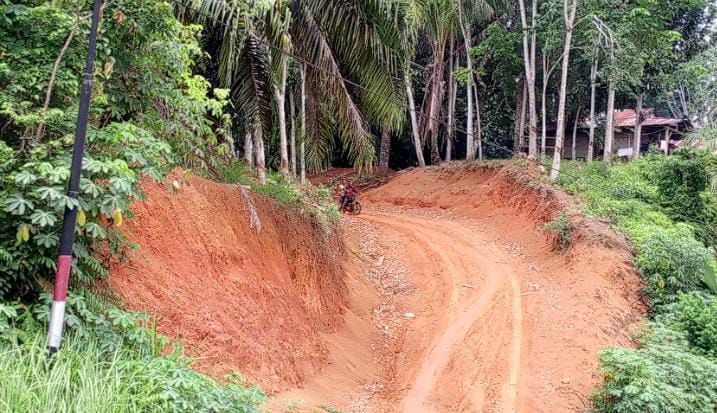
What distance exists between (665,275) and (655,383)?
5372 mm

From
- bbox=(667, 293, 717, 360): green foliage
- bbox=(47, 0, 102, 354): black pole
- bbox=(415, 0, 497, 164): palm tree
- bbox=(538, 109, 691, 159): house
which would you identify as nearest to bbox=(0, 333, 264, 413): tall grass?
bbox=(47, 0, 102, 354): black pole

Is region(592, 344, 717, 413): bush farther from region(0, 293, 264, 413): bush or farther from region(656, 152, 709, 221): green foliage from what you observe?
region(656, 152, 709, 221): green foliage

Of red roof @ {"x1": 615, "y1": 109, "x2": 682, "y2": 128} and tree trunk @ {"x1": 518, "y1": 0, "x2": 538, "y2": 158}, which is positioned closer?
tree trunk @ {"x1": 518, "y1": 0, "x2": 538, "y2": 158}

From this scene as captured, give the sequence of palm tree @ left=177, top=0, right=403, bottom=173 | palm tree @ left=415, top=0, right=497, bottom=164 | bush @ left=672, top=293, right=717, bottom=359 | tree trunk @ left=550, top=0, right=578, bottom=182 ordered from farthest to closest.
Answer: palm tree @ left=415, top=0, right=497, bottom=164 < tree trunk @ left=550, top=0, right=578, bottom=182 < bush @ left=672, top=293, right=717, bottom=359 < palm tree @ left=177, top=0, right=403, bottom=173

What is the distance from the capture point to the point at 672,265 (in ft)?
40.4

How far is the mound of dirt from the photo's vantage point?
245 inches

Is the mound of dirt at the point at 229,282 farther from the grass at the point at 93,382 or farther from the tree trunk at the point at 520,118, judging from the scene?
the tree trunk at the point at 520,118

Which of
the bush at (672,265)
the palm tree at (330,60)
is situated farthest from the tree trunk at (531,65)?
the palm tree at (330,60)

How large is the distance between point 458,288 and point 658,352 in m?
4.68

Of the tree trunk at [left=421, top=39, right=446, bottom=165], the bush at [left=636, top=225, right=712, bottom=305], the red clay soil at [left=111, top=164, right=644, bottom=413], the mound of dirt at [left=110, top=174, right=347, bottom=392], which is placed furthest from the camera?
the tree trunk at [left=421, top=39, right=446, bottom=165]

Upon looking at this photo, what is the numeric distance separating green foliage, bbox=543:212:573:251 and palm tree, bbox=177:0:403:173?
6.04 m

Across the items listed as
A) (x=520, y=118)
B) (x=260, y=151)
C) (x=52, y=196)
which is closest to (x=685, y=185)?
(x=520, y=118)

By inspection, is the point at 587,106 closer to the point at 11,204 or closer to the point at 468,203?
the point at 468,203

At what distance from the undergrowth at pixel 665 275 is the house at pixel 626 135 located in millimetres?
12615
